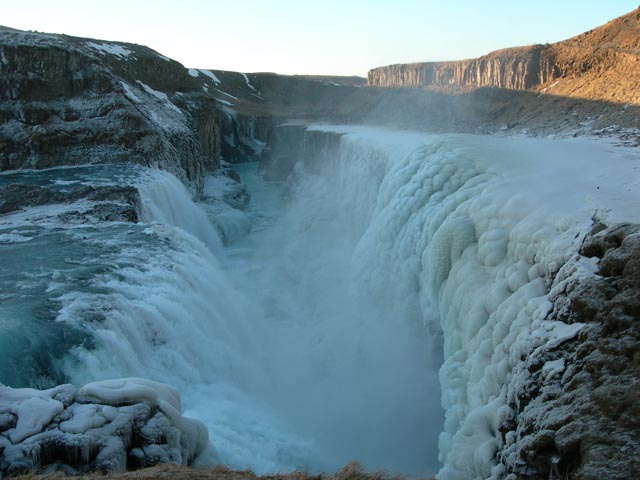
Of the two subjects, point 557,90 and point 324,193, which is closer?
point 557,90

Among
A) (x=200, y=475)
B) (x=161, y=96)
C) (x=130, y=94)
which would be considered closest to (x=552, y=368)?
(x=200, y=475)

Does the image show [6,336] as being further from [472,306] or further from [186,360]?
[472,306]

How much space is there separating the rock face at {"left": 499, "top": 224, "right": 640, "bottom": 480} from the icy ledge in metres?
2.74

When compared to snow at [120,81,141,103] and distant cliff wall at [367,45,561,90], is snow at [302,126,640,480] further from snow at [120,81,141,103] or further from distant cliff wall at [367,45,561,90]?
snow at [120,81,141,103]

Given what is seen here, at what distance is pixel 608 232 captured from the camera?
4254 millimetres

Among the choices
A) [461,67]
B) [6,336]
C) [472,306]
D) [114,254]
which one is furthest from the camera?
[461,67]

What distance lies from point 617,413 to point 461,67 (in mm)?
29889

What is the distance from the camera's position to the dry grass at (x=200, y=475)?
3737mm

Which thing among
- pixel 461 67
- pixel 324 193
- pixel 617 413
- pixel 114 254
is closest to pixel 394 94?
pixel 461 67

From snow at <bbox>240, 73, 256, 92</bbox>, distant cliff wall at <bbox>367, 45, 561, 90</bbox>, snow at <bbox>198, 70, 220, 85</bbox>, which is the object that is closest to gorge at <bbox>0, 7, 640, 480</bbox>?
distant cliff wall at <bbox>367, 45, 561, 90</bbox>

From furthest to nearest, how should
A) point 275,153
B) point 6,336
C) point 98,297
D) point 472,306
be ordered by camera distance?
point 275,153
point 98,297
point 6,336
point 472,306

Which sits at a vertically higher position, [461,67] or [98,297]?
[461,67]

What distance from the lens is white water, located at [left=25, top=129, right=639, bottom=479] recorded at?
507 centimetres

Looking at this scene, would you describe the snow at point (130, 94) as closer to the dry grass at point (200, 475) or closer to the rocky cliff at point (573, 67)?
the rocky cliff at point (573, 67)
